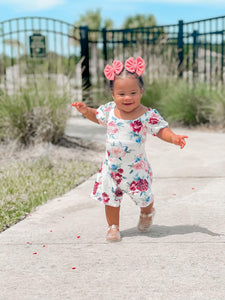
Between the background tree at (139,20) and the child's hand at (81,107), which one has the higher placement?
the background tree at (139,20)

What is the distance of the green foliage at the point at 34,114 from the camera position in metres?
7.50

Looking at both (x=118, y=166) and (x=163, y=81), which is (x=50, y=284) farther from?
(x=163, y=81)

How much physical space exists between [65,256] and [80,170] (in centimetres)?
306

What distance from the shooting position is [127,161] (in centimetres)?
353

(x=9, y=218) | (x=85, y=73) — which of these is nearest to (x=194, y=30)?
(x=85, y=73)

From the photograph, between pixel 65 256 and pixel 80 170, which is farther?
pixel 80 170

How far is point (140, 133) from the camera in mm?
3537

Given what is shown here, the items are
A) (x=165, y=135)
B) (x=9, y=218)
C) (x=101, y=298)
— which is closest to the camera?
(x=101, y=298)

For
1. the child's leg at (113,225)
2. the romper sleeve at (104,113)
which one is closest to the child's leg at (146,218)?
the child's leg at (113,225)

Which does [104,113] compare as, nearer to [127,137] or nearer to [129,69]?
[127,137]

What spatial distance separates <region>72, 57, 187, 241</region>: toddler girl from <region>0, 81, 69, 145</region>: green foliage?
3.99 m

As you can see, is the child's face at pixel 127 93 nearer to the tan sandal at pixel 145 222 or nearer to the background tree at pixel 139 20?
the tan sandal at pixel 145 222

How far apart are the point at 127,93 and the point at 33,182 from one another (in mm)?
2591

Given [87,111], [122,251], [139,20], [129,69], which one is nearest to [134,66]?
[129,69]
